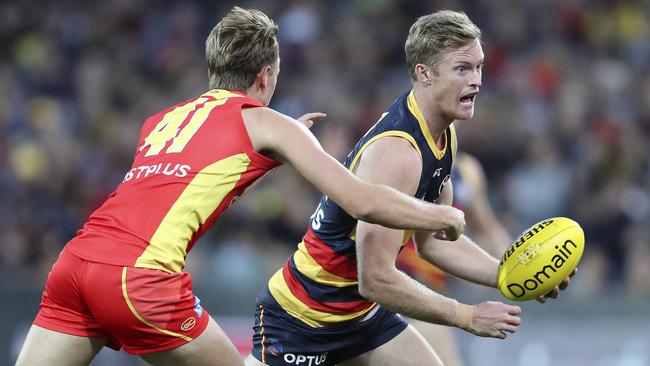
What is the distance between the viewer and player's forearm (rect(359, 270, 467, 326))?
5.01 m

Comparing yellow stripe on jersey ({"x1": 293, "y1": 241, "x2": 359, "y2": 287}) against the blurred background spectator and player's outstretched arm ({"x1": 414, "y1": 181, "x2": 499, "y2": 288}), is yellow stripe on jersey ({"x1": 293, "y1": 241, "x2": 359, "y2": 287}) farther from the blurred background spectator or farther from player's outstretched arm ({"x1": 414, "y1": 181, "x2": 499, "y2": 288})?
the blurred background spectator

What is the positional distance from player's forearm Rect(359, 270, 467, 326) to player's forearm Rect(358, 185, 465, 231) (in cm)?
50

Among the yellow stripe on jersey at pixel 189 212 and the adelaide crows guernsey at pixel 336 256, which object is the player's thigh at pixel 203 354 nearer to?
the yellow stripe on jersey at pixel 189 212

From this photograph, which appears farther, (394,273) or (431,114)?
(431,114)

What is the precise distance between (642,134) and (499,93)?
1748 mm

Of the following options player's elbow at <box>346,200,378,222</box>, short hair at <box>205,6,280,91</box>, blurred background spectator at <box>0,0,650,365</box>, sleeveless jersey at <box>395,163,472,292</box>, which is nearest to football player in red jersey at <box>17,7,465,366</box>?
player's elbow at <box>346,200,378,222</box>

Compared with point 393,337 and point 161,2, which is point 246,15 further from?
point 161,2

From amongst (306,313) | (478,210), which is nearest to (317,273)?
(306,313)

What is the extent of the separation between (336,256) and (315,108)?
293 inches

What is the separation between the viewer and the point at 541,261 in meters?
5.29

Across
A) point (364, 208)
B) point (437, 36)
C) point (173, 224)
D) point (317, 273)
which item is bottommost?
point (317, 273)

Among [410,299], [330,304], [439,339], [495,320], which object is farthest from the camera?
[439,339]

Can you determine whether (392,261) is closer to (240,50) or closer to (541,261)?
(541,261)

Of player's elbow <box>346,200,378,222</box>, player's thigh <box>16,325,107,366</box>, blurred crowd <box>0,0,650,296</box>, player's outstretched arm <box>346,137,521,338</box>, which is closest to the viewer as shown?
player's elbow <box>346,200,378,222</box>
